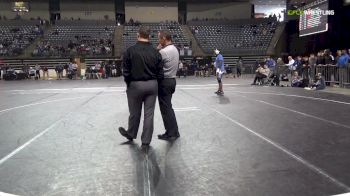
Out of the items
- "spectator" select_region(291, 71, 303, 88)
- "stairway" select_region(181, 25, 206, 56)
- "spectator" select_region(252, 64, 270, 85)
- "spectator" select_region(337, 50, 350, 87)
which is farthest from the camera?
"stairway" select_region(181, 25, 206, 56)

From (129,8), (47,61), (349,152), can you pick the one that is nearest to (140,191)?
(349,152)

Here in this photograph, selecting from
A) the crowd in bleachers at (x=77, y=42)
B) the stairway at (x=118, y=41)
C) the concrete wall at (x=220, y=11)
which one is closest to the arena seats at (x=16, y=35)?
the crowd in bleachers at (x=77, y=42)

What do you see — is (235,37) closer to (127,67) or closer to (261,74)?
(261,74)

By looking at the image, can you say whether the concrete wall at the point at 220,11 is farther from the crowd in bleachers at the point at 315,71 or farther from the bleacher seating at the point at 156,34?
the crowd in bleachers at the point at 315,71

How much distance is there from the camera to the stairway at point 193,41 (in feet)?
127

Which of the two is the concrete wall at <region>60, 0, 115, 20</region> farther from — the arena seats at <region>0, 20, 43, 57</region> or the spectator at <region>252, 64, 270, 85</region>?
the spectator at <region>252, 64, 270, 85</region>

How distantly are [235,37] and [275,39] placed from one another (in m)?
4.12

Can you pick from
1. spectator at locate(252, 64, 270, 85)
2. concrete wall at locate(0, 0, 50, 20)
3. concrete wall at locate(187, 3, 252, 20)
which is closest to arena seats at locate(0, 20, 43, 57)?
concrete wall at locate(0, 0, 50, 20)

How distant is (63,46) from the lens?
122 feet

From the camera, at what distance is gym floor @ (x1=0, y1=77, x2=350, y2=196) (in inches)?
155

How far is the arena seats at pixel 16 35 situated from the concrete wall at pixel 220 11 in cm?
1786

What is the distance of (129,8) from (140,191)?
43.6m

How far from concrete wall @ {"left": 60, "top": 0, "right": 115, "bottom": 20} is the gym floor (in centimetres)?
3787

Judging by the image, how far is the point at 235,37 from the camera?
134 feet
